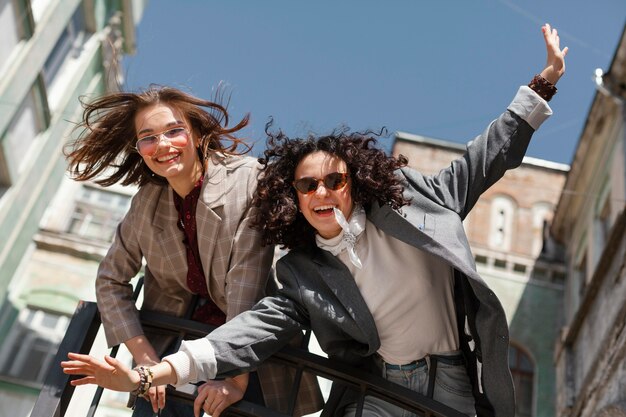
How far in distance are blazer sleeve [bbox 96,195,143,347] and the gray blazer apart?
75cm

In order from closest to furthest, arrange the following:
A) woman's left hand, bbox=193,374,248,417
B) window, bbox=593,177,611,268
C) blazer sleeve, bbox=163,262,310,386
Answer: blazer sleeve, bbox=163,262,310,386 < woman's left hand, bbox=193,374,248,417 < window, bbox=593,177,611,268

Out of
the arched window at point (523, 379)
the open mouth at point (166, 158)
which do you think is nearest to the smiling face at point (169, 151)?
the open mouth at point (166, 158)

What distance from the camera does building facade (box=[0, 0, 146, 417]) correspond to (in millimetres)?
15641

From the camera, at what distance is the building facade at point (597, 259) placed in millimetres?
10688

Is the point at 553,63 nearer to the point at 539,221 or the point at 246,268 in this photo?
the point at 246,268

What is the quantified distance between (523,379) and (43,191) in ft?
37.3

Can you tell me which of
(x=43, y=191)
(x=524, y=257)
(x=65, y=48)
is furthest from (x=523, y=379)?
(x=65, y=48)

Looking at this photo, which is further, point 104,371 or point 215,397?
point 215,397

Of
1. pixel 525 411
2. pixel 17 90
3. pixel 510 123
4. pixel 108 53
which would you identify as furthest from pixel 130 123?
pixel 108 53

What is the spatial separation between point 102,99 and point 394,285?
1882mm

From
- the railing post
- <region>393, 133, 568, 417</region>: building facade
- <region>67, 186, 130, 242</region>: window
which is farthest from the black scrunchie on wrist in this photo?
<region>67, 186, 130, 242</region>: window

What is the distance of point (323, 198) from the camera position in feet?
12.6

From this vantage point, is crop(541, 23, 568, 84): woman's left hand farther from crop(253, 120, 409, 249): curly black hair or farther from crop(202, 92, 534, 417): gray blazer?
crop(253, 120, 409, 249): curly black hair

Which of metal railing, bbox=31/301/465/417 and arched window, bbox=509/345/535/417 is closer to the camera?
metal railing, bbox=31/301/465/417
